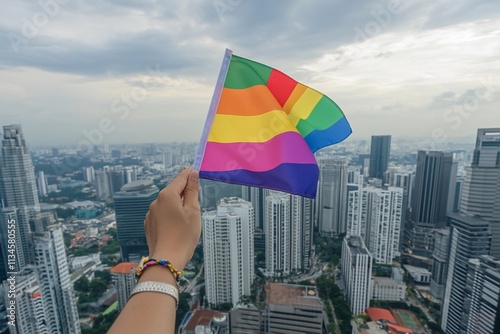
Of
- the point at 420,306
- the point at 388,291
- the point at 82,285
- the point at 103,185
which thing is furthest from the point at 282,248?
the point at 103,185

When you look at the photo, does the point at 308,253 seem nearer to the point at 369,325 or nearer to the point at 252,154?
the point at 369,325

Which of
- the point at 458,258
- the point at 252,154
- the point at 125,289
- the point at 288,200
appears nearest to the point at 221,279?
the point at 125,289

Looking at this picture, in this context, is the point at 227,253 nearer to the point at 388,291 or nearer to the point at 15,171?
the point at 388,291

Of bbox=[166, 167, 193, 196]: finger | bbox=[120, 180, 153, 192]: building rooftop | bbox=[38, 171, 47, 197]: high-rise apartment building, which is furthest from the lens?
bbox=[38, 171, 47, 197]: high-rise apartment building

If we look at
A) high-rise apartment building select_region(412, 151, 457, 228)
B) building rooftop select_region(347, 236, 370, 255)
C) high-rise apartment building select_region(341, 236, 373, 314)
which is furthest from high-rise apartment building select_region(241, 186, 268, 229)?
high-rise apartment building select_region(412, 151, 457, 228)

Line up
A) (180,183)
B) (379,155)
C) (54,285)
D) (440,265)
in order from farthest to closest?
(379,155) < (440,265) < (54,285) < (180,183)

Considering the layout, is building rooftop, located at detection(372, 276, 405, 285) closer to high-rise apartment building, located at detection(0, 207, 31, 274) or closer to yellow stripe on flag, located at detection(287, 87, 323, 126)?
yellow stripe on flag, located at detection(287, 87, 323, 126)
